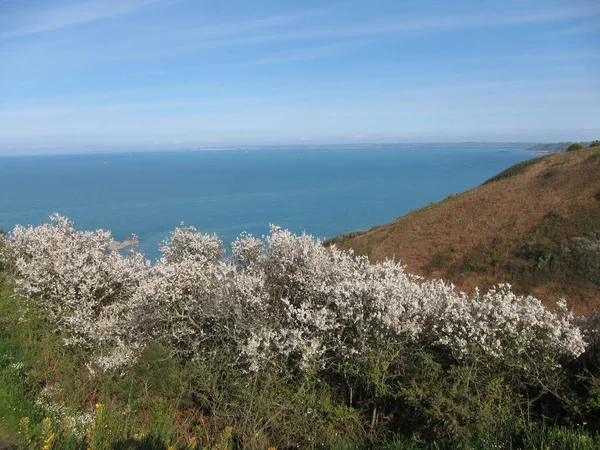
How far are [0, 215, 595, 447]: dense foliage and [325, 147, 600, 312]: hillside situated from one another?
46.2 feet

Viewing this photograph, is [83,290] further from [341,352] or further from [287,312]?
[341,352]

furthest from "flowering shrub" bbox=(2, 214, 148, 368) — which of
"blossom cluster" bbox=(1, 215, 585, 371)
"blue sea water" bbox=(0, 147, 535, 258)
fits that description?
"blue sea water" bbox=(0, 147, 535, 258)

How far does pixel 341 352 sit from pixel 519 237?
25.0 meters

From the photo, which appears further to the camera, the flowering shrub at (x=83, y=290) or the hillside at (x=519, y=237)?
the hillside at (x=519, y=237)

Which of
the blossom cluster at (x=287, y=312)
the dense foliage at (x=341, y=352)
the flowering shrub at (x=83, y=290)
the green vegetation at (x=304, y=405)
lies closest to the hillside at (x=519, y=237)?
the blossom cluster at (x=287, y=312)

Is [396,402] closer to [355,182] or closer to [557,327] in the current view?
[557,327]

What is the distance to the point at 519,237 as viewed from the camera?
29.8 m

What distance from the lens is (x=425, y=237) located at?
3319 centimetres

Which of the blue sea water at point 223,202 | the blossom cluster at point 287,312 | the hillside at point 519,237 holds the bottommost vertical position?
the blue sea water at point 223,202

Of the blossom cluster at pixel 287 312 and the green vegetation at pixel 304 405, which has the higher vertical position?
the blossom cluster at pixel 287 312

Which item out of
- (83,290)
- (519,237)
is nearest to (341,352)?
(83,290)

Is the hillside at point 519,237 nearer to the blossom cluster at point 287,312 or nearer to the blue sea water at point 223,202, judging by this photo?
the blossom cluster at point 287,312

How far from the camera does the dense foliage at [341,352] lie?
7957 millimetres

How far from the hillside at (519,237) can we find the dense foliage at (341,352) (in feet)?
46.2
